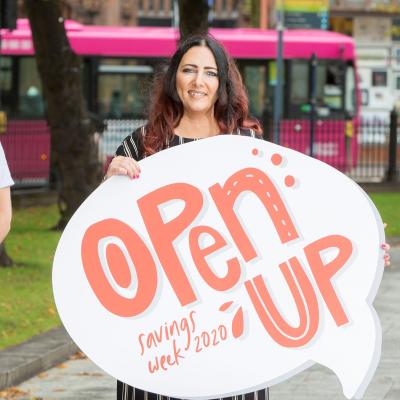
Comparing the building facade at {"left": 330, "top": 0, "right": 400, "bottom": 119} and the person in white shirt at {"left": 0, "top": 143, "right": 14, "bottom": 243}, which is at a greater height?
the person in white shirt at {"left": 0, "top": 143, "right": 14, "bottom": 243}

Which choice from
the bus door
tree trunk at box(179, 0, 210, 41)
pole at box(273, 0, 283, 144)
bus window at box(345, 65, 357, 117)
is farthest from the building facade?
tree trunk at box(179, 0, 210, 41)

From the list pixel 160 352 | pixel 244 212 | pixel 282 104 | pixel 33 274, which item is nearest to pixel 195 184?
pixel 244 212

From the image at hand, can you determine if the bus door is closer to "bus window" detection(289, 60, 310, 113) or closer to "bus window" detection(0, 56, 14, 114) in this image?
"bus window" detection(289, 60, 310, 113)

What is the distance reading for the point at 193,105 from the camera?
503cm

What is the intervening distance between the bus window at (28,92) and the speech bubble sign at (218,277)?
973 inches

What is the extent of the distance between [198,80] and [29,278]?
8.77 meters

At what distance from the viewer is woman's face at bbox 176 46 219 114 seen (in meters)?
5.04

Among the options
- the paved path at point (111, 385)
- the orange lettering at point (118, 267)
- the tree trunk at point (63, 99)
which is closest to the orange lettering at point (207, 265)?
the orange lettering at point (118, 267)

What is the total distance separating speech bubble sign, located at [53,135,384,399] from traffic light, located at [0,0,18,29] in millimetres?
8269

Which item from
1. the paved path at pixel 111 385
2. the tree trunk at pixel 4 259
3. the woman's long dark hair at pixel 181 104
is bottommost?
the tree trunk at pixel 4 259

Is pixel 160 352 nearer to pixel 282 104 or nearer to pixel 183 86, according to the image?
pixel 183 86

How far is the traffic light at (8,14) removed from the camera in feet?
42.8

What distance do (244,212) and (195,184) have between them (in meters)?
0.18

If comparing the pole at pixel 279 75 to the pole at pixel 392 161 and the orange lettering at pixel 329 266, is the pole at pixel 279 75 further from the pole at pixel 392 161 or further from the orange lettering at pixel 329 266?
the orange lettering at pixel 329 266
